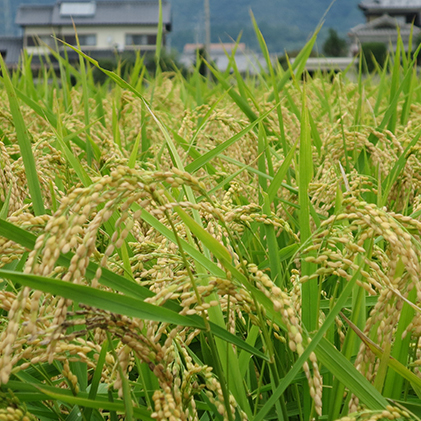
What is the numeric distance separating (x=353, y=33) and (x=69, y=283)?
61.0 metres

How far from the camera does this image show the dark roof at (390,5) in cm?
6153

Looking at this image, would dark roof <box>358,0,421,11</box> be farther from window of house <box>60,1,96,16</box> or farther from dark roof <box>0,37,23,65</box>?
dark roof <box>0,37,23,65</box>

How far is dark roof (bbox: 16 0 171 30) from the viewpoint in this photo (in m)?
64.4

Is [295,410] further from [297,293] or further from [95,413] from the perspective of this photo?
[95,413]

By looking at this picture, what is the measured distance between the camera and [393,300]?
0.76 meters

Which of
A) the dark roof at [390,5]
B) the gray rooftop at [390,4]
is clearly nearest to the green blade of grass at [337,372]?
the dark roof at [390,5]

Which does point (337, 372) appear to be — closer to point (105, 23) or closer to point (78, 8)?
point (105, 23)

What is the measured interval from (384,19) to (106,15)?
35592 mm

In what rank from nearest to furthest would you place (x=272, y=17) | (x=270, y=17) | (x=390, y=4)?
(x=390, y=4), (x=272, y=17), (x=270, y=17)

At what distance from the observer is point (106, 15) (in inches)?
2685

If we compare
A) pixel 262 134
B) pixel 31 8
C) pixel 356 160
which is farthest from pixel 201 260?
pixel 31 8

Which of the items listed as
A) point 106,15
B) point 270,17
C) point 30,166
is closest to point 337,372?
point 30,166

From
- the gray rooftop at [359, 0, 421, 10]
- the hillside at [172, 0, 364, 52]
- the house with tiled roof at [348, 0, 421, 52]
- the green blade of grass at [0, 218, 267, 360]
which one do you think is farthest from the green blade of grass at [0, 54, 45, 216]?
the hillside at [172, 0, 364, 52]

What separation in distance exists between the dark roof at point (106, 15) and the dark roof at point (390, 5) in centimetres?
2436
